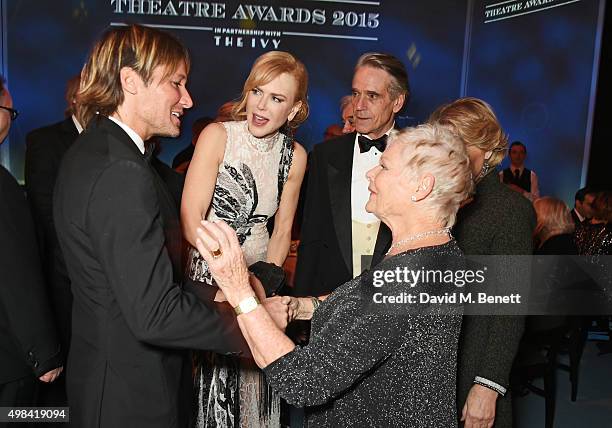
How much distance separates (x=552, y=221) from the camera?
4789 millimetres

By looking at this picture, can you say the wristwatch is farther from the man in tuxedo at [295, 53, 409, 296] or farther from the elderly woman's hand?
the man in tuxedo at [295, 53, 409, 296]

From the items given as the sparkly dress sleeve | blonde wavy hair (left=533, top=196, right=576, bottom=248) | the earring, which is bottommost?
the sparkly dress sleeve

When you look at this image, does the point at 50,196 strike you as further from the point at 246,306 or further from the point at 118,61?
the point at 246,306

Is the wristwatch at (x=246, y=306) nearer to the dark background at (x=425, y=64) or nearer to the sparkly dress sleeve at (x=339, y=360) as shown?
the sparkly dress sleeve at (x=339, y=360)

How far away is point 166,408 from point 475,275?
3.53ft

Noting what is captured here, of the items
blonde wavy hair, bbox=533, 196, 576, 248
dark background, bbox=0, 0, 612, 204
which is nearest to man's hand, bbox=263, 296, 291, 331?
blonde wavy hair, bbox=533, 196, 576, 248

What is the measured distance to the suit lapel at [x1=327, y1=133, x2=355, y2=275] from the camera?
2652 mm

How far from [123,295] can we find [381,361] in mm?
665

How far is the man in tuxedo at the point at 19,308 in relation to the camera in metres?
2.10

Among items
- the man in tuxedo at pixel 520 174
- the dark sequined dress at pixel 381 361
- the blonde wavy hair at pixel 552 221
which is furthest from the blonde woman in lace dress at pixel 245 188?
the man in tuxedo at pixel 520 174

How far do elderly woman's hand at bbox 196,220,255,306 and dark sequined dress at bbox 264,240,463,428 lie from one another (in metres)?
0.21

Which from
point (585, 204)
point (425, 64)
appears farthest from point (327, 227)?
point (425, 64)

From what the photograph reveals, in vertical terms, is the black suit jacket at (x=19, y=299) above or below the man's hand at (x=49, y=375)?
above

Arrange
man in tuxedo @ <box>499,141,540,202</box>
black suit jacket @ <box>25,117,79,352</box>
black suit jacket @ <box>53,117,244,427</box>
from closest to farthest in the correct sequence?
black suit jacket @ <box>53,117,244,427</box> < black suit jacket @ <box>25,117,79,352</box> < man in tuxedo @ <box>499,141,540,202</box>
